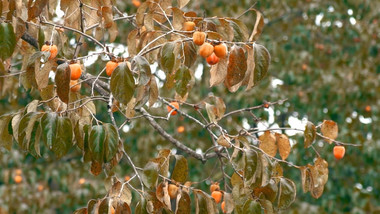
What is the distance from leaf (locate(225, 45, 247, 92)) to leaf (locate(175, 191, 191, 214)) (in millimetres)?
311

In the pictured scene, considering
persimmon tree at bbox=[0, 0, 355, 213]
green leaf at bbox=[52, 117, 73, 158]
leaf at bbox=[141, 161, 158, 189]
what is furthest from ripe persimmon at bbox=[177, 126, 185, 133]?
green leaf at bbox=[52, 117, 73, 158]

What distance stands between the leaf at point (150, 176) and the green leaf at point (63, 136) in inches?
8.2

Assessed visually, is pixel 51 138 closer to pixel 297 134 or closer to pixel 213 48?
pixel 213 48

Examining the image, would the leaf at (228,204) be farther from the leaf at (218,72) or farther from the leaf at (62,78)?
the leaf at (62,78)

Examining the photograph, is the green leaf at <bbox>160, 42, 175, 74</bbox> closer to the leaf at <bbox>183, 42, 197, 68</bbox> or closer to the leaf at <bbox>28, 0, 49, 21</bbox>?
the leaf at <bbox>183, 42, 197, 68</bbox>

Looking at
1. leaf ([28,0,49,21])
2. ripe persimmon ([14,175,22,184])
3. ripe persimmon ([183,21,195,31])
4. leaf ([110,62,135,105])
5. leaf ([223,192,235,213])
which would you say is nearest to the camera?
A: leaf ([110,62,135,105])

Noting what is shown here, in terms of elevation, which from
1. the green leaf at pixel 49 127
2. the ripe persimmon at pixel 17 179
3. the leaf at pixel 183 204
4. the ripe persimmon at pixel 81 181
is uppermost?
the green leaf at pixel 49 127

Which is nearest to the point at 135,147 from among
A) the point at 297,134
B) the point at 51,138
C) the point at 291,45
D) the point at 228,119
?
the point at 228,119

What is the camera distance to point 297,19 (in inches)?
236

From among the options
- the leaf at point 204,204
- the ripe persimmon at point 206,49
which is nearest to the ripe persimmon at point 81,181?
the leaf at point 204,204

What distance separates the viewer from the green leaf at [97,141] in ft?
5.15

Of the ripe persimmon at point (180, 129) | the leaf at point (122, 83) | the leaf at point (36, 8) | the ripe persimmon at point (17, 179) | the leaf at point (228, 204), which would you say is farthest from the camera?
the ripe persimmon at point (180, 129)

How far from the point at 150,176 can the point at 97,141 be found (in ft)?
0.56

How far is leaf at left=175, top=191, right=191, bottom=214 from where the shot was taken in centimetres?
167
